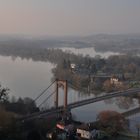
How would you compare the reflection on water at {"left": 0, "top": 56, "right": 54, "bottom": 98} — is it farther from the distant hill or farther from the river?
the distant hill

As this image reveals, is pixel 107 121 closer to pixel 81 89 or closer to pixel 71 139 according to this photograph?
pixel 71 139

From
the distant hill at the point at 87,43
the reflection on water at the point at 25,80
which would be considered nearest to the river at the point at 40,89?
the reflection on water at the point at 25,80

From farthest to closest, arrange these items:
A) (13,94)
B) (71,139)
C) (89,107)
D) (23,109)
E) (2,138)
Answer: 1. (13,94)
2. (89,107)
3. (23,109)
4. (71,139)
5. (2,138)

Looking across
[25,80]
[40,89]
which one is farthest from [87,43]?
[40,89]

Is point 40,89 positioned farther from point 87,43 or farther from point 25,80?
point 87,43

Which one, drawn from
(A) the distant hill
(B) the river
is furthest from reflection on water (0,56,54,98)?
(A) the distant hill

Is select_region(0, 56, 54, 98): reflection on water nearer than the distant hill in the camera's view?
Yes

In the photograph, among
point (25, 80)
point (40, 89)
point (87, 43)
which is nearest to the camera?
point (40, 89)

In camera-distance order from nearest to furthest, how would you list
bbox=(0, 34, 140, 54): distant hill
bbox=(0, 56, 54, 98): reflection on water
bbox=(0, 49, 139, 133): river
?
bbox=(0, 49, 139, 133): river, bbox=(0, 56, 54, 98): reflection on water, bbox=(0, 34, 140, 54): distant hill

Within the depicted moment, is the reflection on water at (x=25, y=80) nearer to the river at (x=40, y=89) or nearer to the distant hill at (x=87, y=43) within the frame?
the river at (x=40, y=89)

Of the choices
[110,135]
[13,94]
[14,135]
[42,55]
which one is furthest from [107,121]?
[42,55]

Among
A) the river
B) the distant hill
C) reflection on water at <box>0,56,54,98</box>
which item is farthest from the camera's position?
the distant hill
